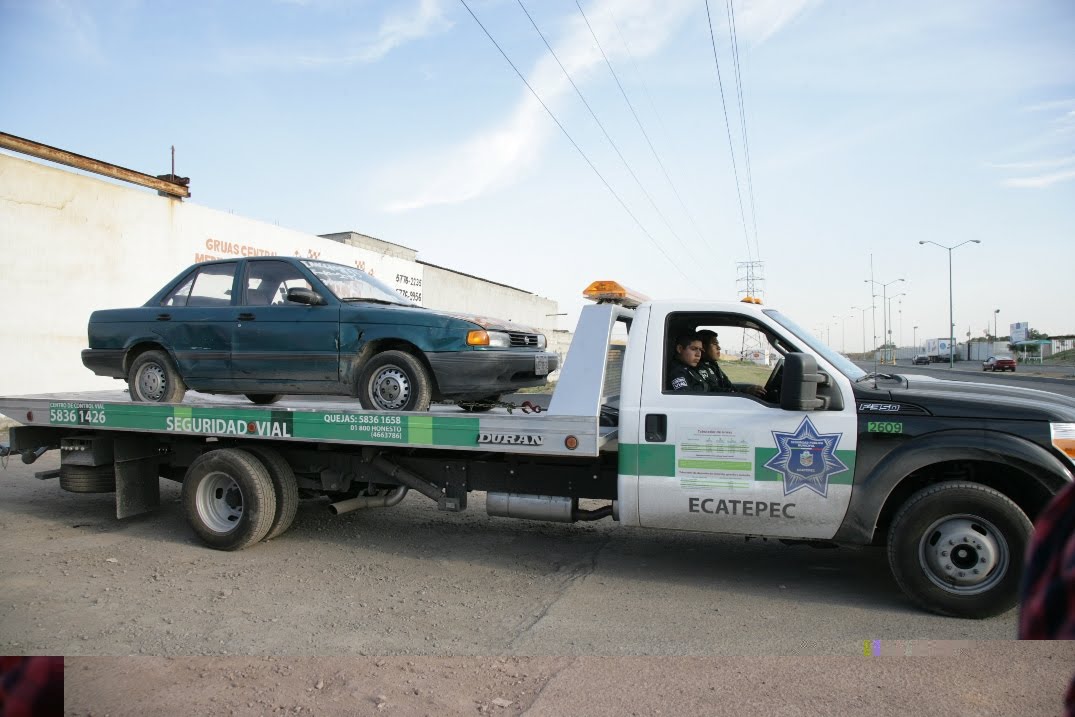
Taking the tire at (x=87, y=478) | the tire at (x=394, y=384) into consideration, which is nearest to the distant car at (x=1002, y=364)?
the tire at (x=394, y=384)

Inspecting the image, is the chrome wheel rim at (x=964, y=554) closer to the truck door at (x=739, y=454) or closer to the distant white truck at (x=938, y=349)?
the truck door at (x=739, y=454)

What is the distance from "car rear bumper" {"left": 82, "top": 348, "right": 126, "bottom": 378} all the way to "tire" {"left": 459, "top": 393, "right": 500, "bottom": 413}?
132 inches

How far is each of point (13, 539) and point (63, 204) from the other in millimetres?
10151

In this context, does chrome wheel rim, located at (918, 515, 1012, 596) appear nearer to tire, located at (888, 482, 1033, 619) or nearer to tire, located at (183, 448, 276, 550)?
tire, located at (888, 482, 1033, 619)

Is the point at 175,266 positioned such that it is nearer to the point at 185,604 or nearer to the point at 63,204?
the point at 63,204

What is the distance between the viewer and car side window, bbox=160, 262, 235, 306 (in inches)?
265

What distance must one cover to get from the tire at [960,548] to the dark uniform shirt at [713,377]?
1.33 meters

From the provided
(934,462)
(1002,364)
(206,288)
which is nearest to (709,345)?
(934,462)

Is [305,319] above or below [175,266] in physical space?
below

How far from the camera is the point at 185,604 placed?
4.50 m

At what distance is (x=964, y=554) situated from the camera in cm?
418

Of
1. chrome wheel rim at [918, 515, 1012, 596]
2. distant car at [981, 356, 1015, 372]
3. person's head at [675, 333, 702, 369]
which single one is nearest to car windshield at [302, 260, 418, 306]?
person's head at [675, 333, 702, 369]

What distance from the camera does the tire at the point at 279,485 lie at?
19.3ft

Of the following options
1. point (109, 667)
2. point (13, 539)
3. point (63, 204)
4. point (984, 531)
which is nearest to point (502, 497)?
point (109, 667)
